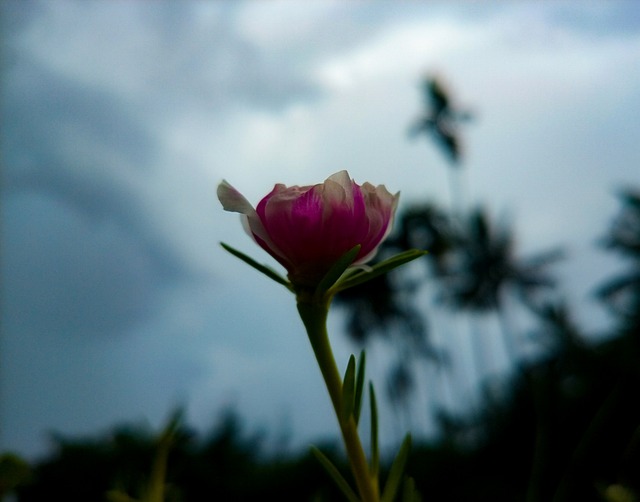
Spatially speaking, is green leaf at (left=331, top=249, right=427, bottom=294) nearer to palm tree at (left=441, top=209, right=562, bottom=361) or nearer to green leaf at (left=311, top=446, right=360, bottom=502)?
green leaf at (left=311, top=446, right=360, bottom=502)

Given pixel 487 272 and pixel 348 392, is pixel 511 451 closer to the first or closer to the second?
pixel 348 392

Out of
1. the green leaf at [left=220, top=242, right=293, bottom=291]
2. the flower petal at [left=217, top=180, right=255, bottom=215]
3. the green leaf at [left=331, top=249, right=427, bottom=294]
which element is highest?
the flower petal at [left=217, top=180, right=255, bottom=215]

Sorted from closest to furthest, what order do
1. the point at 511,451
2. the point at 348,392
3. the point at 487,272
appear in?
the point at 348,392, the point at 511,451, the point at 487,272

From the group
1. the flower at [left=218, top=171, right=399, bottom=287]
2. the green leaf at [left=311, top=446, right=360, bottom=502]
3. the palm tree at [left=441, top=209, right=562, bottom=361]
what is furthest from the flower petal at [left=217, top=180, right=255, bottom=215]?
the palm tree at [left=441, top=209, right=562, bottom=361]

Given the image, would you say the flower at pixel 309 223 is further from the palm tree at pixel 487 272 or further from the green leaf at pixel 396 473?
the palm tree at pixel 487 272

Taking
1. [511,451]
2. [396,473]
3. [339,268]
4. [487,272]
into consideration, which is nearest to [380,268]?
[339,268]

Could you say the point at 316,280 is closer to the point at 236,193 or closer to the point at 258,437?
the point at 236,193

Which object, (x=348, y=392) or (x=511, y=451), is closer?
(x=348, y=392)
